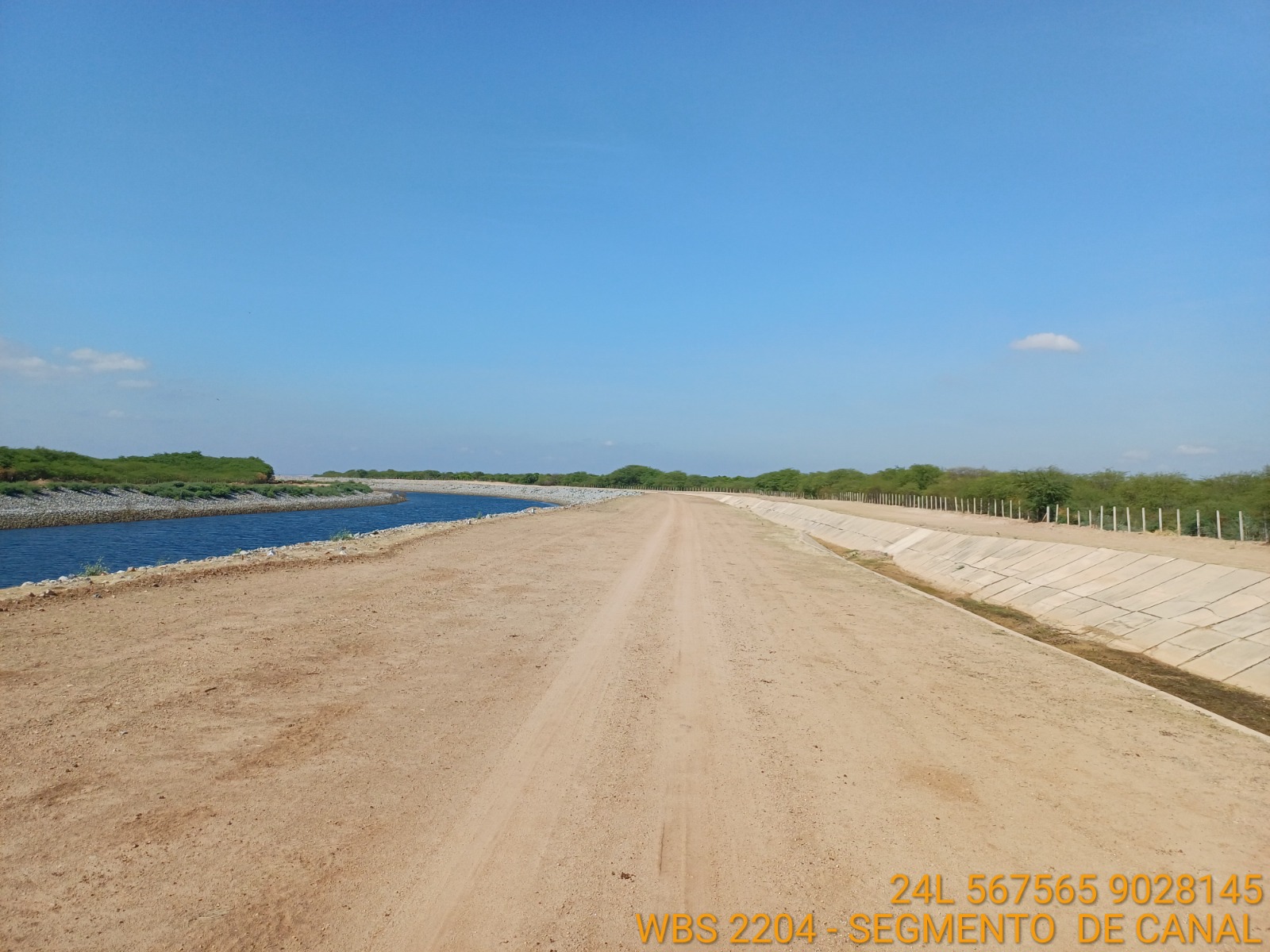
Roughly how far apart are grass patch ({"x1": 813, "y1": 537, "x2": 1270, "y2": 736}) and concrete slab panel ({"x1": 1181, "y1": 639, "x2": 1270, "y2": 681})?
0.16m

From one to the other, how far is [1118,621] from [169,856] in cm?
1435

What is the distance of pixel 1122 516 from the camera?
34.8 meters

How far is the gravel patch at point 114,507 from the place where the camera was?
41844 millimetres

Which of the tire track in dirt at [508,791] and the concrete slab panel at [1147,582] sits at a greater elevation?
the concrete slab panel at [1147,582]

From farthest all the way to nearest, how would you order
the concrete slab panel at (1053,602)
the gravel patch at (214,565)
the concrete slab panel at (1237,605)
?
the concrete slab panel at (1053,602) < the gravel patch at (214,565) < the concrete slab panel at (1237,605)

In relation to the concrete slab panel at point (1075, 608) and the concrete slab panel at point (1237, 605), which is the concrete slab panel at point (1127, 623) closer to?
the concrete slab panel at point (1075, 608)

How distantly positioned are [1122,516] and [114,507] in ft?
215

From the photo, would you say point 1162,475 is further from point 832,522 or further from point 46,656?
point 46,656

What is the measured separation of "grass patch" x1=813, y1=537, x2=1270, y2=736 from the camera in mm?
8133

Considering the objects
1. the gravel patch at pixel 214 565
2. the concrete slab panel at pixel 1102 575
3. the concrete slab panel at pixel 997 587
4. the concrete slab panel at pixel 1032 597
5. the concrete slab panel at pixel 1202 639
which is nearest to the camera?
the concrete slab panel at pixel 1202 639

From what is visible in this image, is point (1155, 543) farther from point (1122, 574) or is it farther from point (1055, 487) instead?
point (1055, 487)

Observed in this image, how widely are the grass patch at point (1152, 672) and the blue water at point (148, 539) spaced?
25.6m

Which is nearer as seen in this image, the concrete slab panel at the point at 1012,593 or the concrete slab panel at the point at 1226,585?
the concrete slab panel at the point at 1226,585
